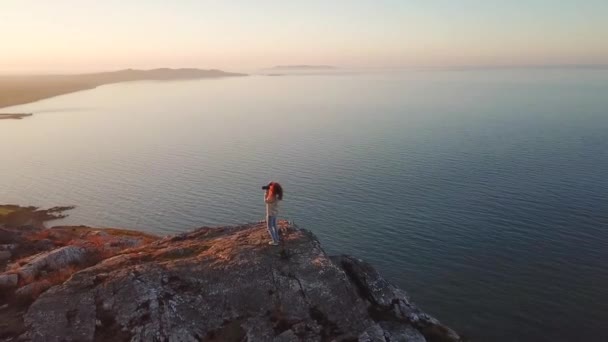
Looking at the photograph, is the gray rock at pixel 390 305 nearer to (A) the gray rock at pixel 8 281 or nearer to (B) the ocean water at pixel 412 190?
(B) the ocean water at pixel 412 190

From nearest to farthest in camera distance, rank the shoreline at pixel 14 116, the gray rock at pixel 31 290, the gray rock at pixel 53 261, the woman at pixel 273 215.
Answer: the gray rock at pixel 31 290, the woman at pixel 273 215, the gray rock at pixel 53 261, the shoreline at pixel 14 116

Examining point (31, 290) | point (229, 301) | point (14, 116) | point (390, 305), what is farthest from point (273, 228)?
point (14, 116)

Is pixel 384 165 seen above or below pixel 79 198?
above

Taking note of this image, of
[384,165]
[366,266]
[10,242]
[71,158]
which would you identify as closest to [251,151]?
[384,165]

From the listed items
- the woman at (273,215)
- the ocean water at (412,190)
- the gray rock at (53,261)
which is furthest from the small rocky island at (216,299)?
the ocean water at (412,190)

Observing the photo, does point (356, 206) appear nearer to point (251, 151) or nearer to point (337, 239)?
point (337, 239)
